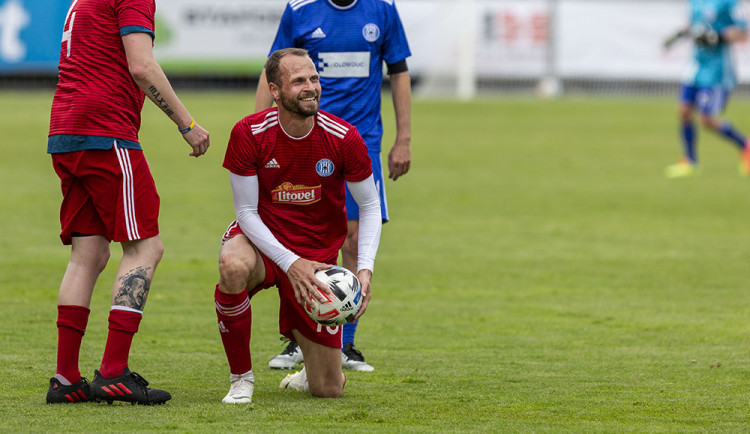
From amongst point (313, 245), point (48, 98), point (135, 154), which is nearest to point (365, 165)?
point (313, 245)

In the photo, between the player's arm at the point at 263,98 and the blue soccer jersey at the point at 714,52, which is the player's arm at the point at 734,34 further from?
the player's arm at the point at 263,98

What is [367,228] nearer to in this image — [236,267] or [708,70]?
[236,267]

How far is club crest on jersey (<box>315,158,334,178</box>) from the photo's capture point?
5.54 metres

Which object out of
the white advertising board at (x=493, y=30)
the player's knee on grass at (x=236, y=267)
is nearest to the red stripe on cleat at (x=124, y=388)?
the player's knee on grass at (x=236, y=267)

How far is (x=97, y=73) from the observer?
5.43 meters

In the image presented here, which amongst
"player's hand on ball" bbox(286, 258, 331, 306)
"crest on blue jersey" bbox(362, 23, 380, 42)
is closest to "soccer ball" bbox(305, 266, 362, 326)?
"player's hand on ball" bbox(286, 258, 331, 306)

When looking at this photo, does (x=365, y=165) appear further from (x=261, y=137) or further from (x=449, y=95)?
(x=449, y=95)

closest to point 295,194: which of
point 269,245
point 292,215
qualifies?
point 292,215

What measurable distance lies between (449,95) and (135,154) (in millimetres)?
27346

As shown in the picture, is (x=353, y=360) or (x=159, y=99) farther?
(x=353, y=360)

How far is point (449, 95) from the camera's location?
32.4 m

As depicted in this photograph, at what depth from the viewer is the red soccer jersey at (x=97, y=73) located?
5.38m

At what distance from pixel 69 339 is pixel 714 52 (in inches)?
585

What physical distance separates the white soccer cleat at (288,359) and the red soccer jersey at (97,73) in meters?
1.66
